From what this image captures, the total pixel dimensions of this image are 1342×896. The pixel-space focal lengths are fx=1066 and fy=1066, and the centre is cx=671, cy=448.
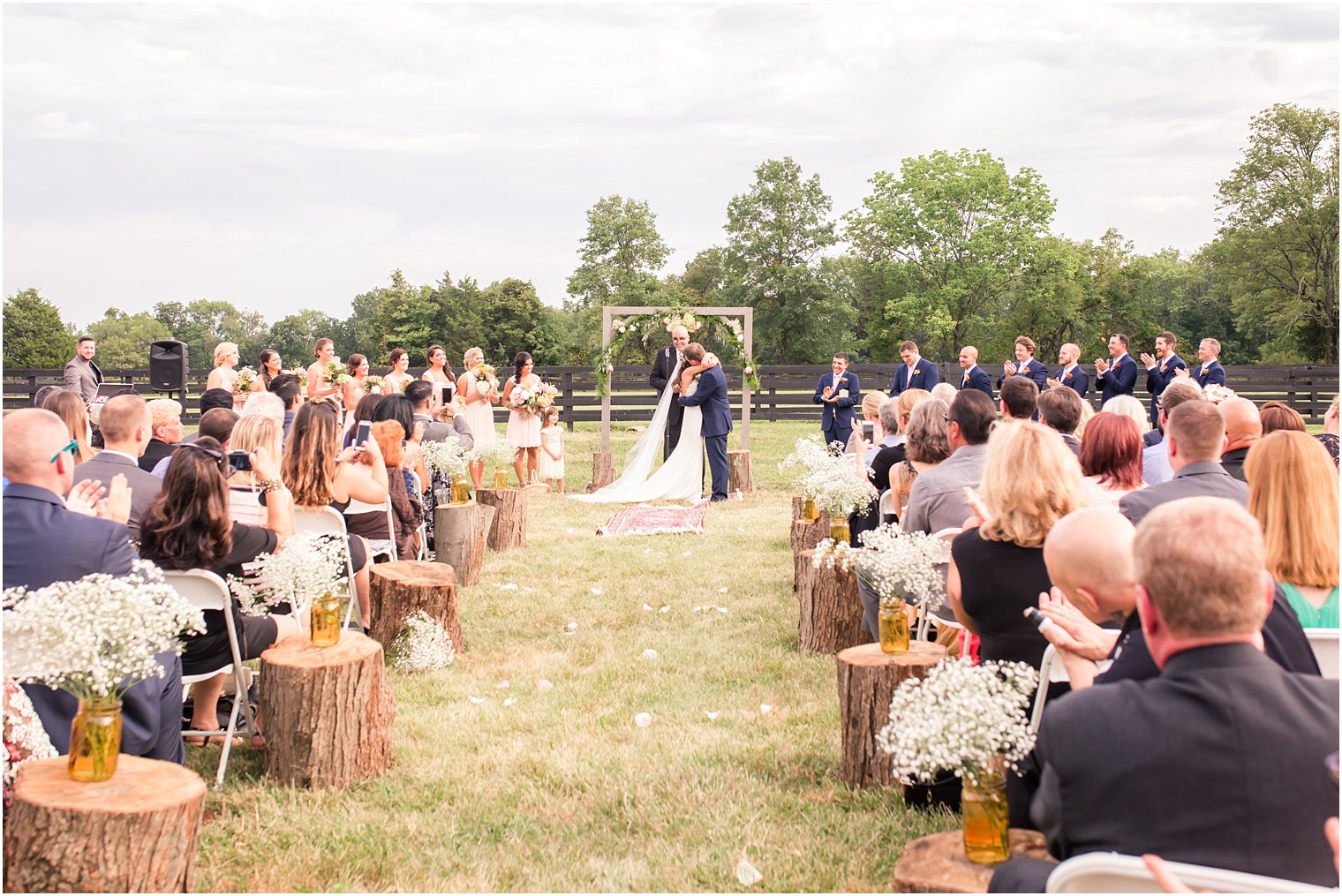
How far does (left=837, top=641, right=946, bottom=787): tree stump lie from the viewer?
388 centimetres

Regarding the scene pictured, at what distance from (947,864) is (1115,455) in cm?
248

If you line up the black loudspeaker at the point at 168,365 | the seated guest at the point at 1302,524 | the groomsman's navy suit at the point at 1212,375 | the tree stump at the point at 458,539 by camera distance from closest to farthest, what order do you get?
the seated guest at the point at 1302,524, the tree stump at the point at 458,539, the groomsman's navy suit at the point at 1212,375, the black loudspeaker at the point at 168,365

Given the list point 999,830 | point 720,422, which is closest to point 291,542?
point 999,830

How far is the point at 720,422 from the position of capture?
1247 centimetres

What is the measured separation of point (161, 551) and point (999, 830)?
317cm

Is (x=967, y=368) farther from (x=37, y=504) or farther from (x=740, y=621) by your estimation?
(x=37, y=504)

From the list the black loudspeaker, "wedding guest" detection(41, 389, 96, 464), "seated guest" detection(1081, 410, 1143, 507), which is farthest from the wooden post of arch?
the black loudspeaker

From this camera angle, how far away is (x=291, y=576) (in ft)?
13.6

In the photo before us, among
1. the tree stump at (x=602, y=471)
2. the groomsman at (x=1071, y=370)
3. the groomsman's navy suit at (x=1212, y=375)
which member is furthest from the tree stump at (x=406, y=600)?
the groomsman's navy suit at (x=1212, y=375)

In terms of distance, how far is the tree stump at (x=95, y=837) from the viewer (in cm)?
271

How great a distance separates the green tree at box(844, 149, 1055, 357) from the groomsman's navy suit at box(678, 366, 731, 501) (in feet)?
107

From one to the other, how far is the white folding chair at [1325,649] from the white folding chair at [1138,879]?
3.55ft

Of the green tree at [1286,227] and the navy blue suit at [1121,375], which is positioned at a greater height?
the green tree at [1286,227]

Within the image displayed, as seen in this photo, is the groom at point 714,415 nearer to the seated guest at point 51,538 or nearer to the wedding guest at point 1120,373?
the wedding guest at point 1120,373
